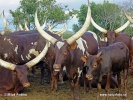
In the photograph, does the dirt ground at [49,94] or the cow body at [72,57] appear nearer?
the cow body at [72,57]

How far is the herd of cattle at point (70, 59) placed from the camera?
22.4 feet

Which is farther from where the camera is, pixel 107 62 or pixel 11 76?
pixel 11 76

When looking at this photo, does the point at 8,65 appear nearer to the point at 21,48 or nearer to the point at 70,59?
the point at 70,59

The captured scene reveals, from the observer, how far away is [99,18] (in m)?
37.9

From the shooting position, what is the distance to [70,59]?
7074 millimetres

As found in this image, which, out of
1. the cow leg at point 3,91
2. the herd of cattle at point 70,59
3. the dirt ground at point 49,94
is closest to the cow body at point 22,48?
the herd of cattle at point 70,59

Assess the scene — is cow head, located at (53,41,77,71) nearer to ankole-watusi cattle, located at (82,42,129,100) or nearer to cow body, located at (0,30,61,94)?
ankole-watusi cattle, located at (82,42,129,100)

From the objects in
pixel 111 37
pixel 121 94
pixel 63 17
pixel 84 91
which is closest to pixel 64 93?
pixel 84 91

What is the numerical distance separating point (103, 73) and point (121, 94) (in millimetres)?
1227

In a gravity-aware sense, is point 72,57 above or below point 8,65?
above

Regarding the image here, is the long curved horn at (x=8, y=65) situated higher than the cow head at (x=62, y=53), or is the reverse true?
the cow head at (x=62, y=53)

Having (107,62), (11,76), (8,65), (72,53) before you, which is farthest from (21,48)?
(107,62)

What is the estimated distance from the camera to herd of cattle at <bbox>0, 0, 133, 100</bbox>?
269 inches

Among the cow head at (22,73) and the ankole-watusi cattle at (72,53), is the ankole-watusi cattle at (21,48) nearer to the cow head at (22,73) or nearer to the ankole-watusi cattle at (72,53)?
the ankole-watusi cattle at (72,53)
